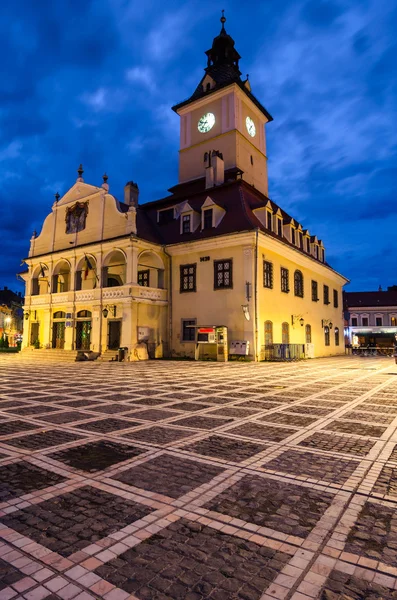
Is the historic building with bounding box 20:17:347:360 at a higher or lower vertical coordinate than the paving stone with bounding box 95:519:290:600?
higher

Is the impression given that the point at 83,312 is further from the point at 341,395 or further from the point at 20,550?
the point at 20,550

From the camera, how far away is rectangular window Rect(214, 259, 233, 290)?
83.1ft

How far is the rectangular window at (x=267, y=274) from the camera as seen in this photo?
25.6 m

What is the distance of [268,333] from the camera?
2570 cm

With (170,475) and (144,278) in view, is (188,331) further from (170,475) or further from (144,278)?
(170,475)

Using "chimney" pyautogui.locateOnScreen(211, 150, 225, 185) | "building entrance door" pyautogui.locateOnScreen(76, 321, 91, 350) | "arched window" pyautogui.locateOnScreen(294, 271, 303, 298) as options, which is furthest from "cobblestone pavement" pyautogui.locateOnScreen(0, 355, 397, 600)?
"chimney" pyautogui.locateOnScreen(211, 150, 225, 185)

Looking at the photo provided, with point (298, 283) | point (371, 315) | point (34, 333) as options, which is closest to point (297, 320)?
point (298, 283)

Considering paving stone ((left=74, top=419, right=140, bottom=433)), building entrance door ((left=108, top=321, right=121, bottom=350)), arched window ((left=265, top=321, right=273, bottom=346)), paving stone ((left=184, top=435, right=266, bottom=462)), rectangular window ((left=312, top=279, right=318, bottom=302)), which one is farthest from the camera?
rectangular window ((left=312, top=279, right=318, bottom=302))

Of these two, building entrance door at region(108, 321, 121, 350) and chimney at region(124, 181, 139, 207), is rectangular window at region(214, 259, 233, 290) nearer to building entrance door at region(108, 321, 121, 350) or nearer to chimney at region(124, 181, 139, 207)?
building entrance door at region(108, 321, 121, 350)

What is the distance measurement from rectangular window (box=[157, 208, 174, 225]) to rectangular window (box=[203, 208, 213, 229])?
4311mm

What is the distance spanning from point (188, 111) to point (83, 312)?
23.0 m

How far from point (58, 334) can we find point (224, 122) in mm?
24503

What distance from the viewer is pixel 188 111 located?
1480 inches

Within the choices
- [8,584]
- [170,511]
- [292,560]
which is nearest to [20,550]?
[8,584]
